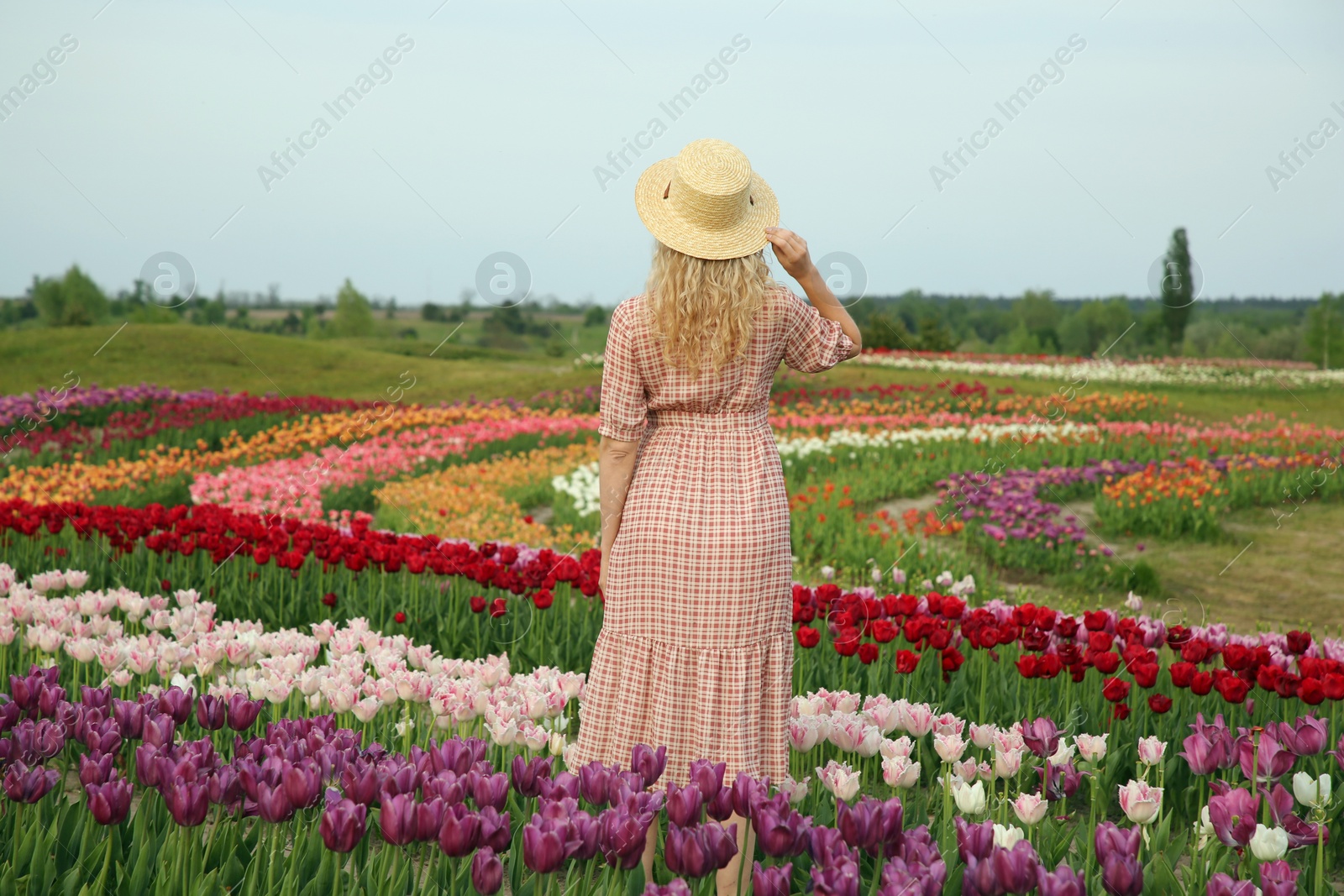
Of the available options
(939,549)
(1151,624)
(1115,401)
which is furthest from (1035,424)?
(1151,624)

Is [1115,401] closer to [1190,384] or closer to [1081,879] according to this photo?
[1190,384]

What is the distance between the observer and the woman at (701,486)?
9.51ft

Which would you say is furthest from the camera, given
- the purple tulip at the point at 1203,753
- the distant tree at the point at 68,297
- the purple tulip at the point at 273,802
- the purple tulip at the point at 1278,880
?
the distant tree at the point at 68,297

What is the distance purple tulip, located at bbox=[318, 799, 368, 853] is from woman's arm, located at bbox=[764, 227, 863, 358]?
1.75 metres

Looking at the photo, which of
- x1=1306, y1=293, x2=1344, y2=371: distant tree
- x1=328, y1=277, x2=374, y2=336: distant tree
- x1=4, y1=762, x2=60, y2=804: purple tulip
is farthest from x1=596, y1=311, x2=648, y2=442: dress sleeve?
x1=1306, y1=293, x2=1344, y2=371: distant tree

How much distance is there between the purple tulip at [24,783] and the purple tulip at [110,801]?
Result: 200 mm

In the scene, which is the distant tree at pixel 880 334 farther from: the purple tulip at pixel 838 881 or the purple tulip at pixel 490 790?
the purple tulip at pixel 838 881

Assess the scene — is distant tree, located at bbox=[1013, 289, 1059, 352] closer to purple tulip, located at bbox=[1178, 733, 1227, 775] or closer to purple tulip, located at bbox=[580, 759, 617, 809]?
purple tulip, located at bbox=[1178, 733, 1227, 775]

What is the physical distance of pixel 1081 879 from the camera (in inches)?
83.0

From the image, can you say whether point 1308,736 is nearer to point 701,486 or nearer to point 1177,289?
point 701,486

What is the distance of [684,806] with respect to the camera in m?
2.31

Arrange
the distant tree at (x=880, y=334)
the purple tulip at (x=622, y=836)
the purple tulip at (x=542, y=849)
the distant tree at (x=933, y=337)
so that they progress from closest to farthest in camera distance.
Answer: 1. the purple tulip at (x=542, y=849)
2. the purple tulip at (x=622, y=836)
3. the distant tree at (x=880, y=334)
4. the distant tree at (x=933, y=337)

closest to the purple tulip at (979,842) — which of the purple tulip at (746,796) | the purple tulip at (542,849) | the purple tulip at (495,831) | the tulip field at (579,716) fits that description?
the tulip field at (579,716)

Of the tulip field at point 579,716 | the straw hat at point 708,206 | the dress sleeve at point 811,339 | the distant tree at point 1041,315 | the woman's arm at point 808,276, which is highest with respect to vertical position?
the distant tree at point 1041,315
